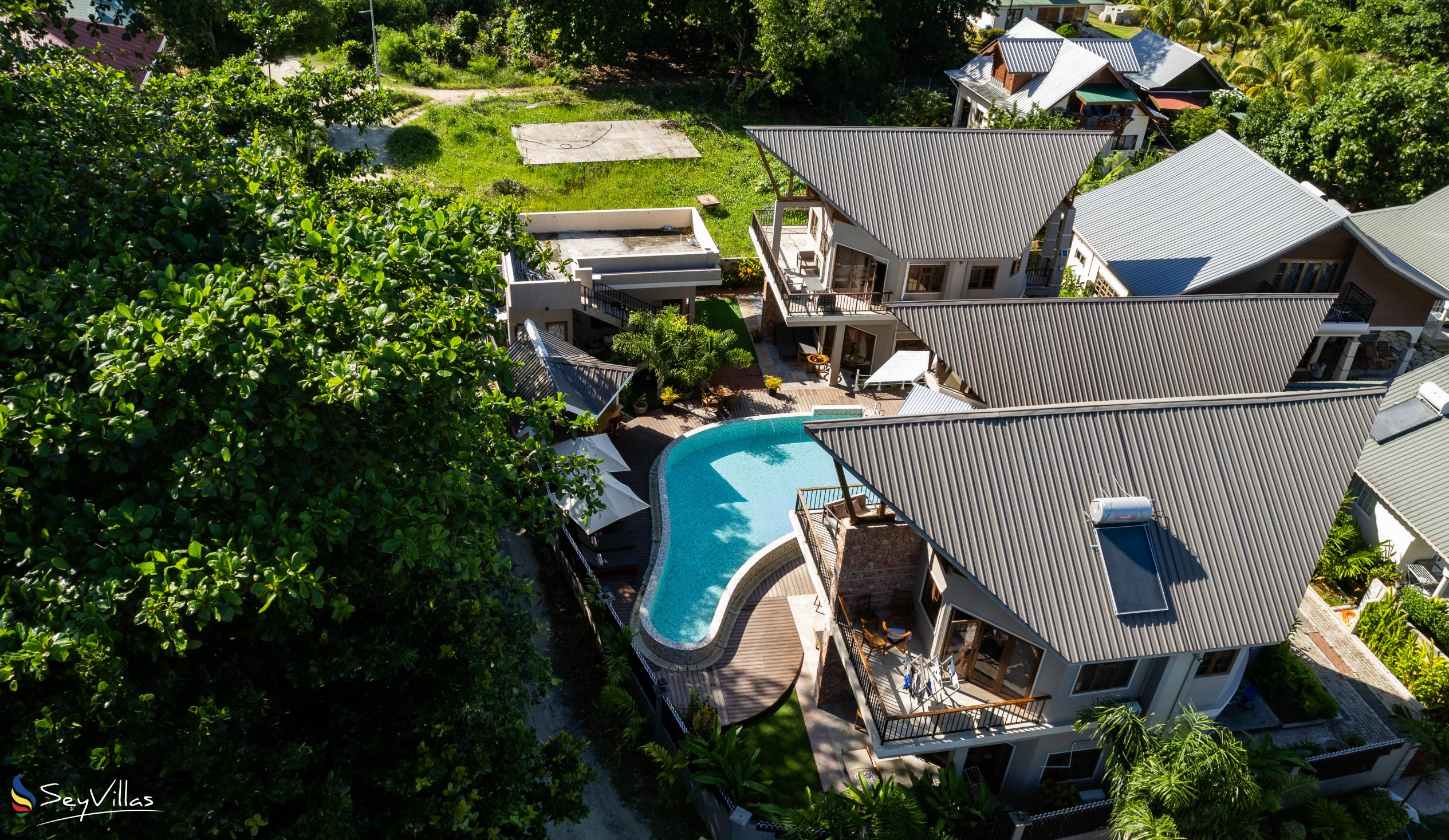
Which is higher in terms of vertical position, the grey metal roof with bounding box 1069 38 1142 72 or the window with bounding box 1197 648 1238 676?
the grey metal roof with bounding box 1069 38 1142 72

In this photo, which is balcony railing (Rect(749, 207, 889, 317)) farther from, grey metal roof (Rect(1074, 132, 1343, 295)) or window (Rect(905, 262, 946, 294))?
grey metal roof (Rect(1074, 132, 1343, 295))

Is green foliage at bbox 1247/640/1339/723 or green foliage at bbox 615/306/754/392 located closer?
green foliage at bbox 1247/640/1339/723

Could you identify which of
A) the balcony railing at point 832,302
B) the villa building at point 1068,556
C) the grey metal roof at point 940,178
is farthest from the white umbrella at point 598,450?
the grey metal roof at point 940,178

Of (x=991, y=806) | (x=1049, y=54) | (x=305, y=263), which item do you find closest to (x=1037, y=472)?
(x=991, y=806)

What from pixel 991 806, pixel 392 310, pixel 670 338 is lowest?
pixel 991 806

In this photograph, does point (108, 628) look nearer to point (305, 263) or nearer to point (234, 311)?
point (234, 311)

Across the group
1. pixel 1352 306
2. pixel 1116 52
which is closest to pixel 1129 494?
pixel 1352 306

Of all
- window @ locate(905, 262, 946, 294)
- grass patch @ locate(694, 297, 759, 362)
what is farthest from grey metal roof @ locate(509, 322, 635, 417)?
window @ locate(905, 262, 946, 294)
